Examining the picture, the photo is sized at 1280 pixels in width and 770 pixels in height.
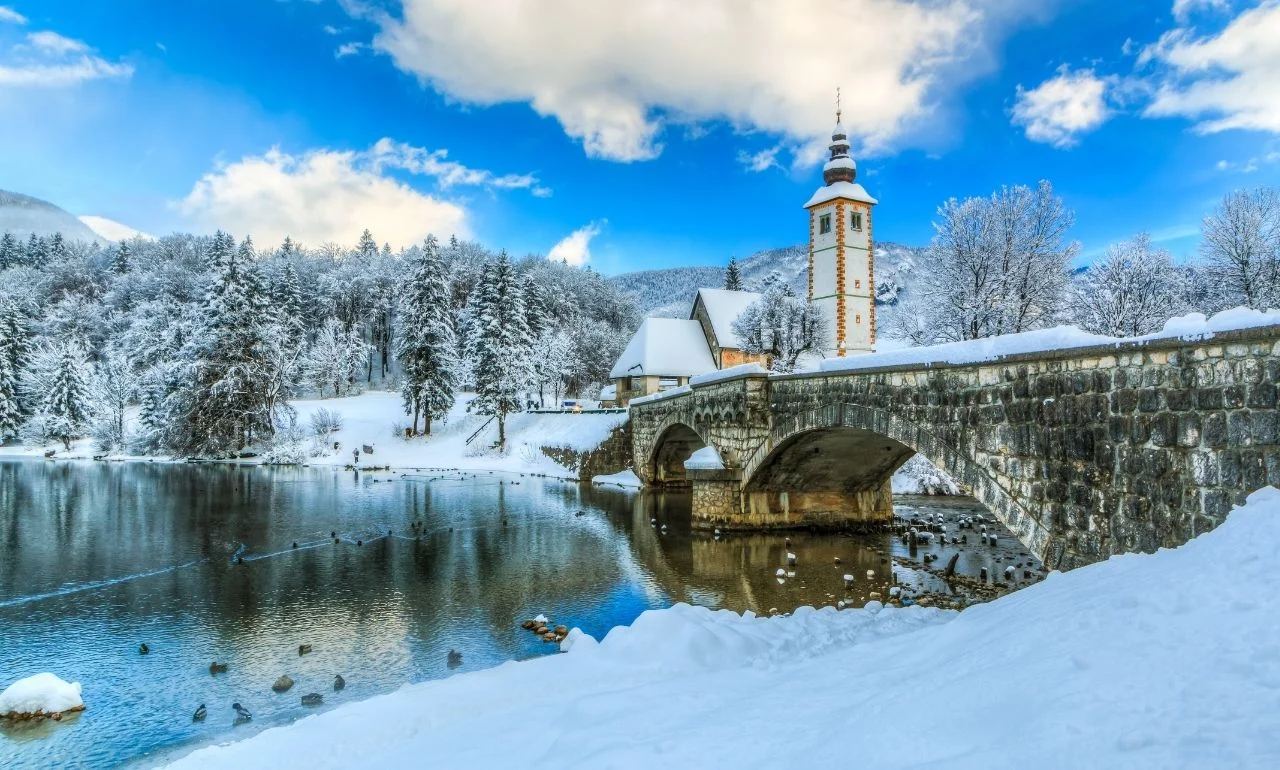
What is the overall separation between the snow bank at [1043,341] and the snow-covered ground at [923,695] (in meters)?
1.77

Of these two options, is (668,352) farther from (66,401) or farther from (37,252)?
(37,252)

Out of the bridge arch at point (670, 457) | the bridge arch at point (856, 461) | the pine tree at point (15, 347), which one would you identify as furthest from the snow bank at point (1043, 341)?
the pine tree at point (15, 347)

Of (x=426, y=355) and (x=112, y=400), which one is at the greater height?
(x=426, y=355)

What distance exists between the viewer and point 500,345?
45781 mm

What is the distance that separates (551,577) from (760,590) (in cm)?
477

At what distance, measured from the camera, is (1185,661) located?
12.0 ft

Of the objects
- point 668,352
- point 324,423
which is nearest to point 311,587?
point 668,352

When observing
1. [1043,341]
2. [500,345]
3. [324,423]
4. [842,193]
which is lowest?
[324,423]

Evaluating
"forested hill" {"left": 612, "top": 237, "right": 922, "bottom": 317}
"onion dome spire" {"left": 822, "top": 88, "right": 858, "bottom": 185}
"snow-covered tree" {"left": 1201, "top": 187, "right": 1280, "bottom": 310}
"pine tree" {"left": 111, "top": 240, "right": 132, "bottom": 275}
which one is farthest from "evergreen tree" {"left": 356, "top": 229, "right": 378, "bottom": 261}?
"snow-covered tree" {"left": 1201, "top": 187, "right": 1280, "bottom": 310}

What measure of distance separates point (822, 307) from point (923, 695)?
4183 centimetres

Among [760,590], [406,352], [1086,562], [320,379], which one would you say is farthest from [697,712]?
[320,379]

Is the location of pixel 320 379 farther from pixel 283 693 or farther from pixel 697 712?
pixel 697 712

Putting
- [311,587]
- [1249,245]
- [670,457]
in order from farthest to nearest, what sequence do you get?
1. [670,457]
2. [1249,245]
3. [311,587]

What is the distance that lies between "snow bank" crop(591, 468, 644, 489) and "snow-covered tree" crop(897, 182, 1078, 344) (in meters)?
16.3
